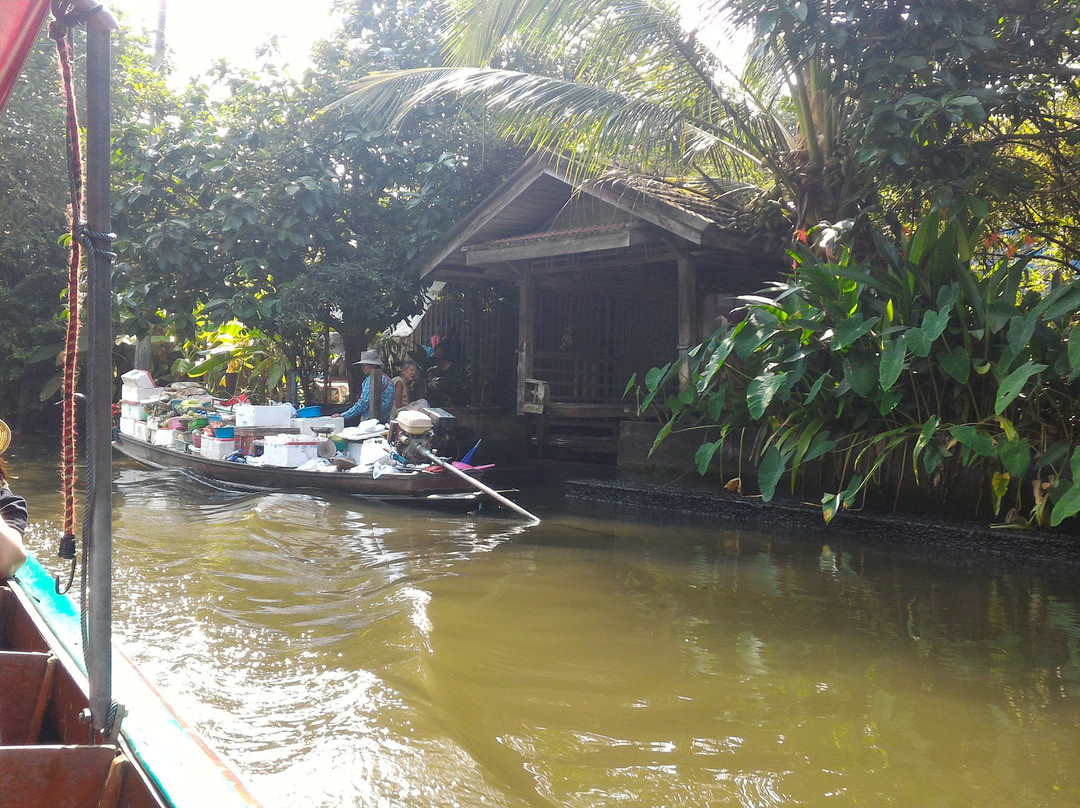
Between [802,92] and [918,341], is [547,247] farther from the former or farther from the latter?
[918,341]

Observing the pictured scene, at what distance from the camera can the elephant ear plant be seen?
641cm

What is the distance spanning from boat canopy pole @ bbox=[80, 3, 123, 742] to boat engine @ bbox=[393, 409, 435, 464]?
732 cm

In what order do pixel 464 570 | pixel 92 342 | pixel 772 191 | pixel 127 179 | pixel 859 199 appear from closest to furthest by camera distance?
pixel 92 342, pixel 464 570, pixel 859 199, pixel 772 191, pixel 127 179

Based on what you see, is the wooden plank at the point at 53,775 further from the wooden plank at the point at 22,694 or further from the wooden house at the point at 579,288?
the wooden house at the point at 579,288

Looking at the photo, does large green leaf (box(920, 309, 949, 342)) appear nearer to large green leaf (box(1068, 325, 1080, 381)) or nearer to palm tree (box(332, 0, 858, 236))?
large green leaf (box(1068, 325, 1080, 381))

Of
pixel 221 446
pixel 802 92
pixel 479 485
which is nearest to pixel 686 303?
pixel 802 92

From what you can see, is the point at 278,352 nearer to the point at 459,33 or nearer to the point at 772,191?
the point at 459,33

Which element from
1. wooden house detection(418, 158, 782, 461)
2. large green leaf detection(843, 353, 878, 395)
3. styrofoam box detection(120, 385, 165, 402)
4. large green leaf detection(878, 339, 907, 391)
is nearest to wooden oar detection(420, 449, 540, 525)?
wooden house detection(418, 158, 782, 461)

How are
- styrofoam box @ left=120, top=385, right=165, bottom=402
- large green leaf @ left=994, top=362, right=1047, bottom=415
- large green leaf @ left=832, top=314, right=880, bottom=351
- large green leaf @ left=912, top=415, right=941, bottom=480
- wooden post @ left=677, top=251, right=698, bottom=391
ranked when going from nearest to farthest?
large green leaf @ left=994, top=362, right=1047, bottom=415 < large green leaf @ left=912, top=415, right=941, bottom=480 < large green leaf @ left=832, top=314, right=880, bottom=351 < wooden post @ left=677, top=251, right=698, bottom=391 < styrofoam box @ left=120, top=385, right=165, bottom=402

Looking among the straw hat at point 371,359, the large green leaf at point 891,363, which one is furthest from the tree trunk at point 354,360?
the large green leaf at point 891,363

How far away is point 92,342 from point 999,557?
6.84 metres

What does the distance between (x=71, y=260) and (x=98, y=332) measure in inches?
16.0

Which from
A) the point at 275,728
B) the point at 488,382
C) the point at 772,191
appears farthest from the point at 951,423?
the point at 488,382

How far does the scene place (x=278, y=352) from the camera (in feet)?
52.2
